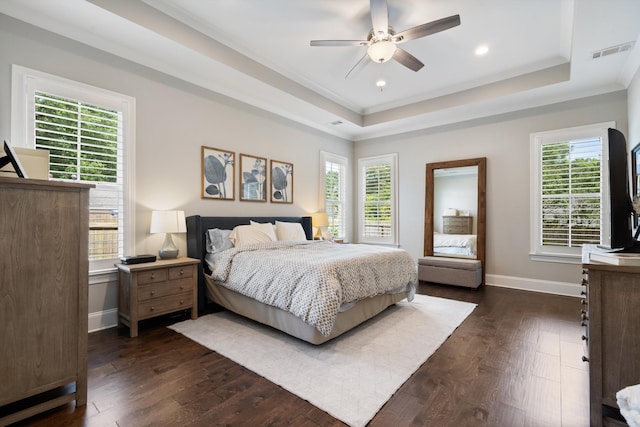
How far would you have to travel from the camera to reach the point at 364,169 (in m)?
6.64

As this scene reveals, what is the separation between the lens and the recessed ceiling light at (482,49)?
3.54 metres

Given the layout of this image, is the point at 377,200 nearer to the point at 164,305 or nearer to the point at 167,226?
the point at 167,226

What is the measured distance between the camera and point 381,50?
2885 millimetres

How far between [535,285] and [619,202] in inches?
134

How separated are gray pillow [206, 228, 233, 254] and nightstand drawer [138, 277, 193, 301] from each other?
54 centimetres

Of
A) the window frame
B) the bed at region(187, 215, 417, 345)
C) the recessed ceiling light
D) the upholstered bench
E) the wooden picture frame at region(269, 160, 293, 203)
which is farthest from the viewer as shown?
the window frame

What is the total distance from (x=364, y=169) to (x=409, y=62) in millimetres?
3440

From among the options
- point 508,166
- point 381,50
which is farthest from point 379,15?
point 508,166

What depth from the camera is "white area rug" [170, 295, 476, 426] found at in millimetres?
1938

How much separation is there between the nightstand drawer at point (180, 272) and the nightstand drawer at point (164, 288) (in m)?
0.04

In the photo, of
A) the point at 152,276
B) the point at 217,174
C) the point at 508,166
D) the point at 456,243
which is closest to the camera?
the point at 152,276

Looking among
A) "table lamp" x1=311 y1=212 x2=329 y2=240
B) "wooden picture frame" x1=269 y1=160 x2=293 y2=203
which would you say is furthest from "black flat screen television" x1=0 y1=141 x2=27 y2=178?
"table lamp" x1=311 y1=212 x2=329 y2=240

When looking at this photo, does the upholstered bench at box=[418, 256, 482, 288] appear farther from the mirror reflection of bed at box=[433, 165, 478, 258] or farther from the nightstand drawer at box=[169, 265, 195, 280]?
the nightstand drawer at box=[169, 265, 195, 280]

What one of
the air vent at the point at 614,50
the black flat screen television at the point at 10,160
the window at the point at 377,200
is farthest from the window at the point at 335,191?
the black flat screen television at the point at 10,160
